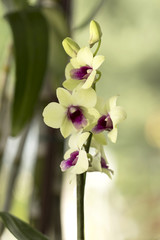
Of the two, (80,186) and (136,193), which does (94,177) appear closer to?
(136,193)

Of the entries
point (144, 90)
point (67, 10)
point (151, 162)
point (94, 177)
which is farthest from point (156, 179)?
point (67, 10)

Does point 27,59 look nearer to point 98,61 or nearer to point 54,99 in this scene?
point 54,99

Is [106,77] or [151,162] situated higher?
[106,77]

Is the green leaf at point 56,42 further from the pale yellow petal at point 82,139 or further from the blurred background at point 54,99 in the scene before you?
the pale yellow petal at point 82,139

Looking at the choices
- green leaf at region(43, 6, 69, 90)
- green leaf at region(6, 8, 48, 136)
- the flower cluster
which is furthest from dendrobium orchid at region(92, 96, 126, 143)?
green leaf at region(43, 6, 69, 90)

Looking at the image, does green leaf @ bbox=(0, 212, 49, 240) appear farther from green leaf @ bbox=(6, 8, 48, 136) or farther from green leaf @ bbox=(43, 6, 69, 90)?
green leaf @ bbox=(43, 6, 69, 90)

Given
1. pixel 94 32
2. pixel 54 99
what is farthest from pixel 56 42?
pixel 94 32

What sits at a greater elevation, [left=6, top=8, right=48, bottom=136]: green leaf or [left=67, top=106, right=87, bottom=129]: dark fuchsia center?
[left=6, top=8, right=48, bottom=136]: green leaf

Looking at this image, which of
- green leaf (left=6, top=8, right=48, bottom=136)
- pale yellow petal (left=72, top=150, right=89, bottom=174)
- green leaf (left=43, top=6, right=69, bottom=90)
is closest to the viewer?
pale yellow petal (left=72, top=150, right=89, bottom=174)
